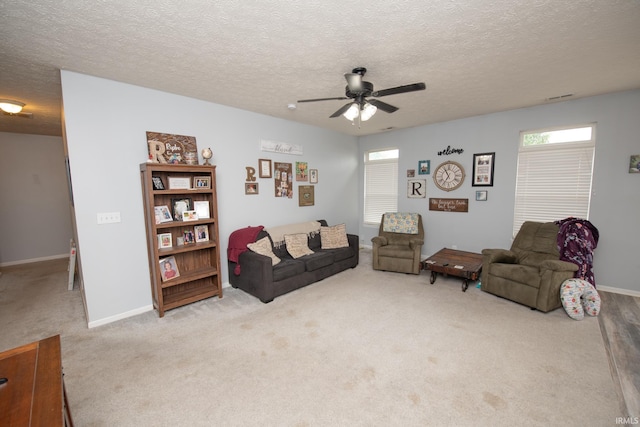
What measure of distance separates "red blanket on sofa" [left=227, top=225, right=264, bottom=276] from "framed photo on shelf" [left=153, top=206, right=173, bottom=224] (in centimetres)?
90

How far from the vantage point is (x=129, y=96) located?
3.01 meters

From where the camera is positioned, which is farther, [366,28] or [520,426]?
[366,28]

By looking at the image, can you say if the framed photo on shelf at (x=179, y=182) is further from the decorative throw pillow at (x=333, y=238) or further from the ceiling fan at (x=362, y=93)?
the decorative throw pillow at (x=333, y=238)

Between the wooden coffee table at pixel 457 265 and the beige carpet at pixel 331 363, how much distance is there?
1.08 ft

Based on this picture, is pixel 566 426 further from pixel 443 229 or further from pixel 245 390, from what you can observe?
pixel 443 229

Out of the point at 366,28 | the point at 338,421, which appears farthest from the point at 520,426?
the point at 366,28

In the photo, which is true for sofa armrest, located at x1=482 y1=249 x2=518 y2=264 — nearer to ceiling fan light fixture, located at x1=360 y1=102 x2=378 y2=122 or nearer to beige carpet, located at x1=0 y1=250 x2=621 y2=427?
beige carpet, located at x1=0 y1=250 x2=621 y2=427

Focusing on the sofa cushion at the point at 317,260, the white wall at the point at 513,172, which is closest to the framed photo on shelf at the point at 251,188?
the sofa cushion at the point at 317,260

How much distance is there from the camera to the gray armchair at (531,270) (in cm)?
300

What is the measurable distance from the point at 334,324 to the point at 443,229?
131 inches

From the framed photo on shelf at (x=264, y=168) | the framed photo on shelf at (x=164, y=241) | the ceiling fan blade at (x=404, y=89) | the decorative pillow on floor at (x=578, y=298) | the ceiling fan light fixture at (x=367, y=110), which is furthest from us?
the framed photo on shelf at (x=264, y=168)

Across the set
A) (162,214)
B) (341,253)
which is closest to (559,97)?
(341,253)

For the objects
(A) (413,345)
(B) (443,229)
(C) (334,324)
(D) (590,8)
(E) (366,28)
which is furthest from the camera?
(B) (443,229)

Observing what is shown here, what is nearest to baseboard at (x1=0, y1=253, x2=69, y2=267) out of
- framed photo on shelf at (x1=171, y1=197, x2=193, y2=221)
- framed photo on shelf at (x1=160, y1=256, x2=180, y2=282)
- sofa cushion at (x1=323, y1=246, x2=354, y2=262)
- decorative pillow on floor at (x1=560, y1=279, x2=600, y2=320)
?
framed photo on shelf at (x1=160, y1=256, x2=180, y2=282)
